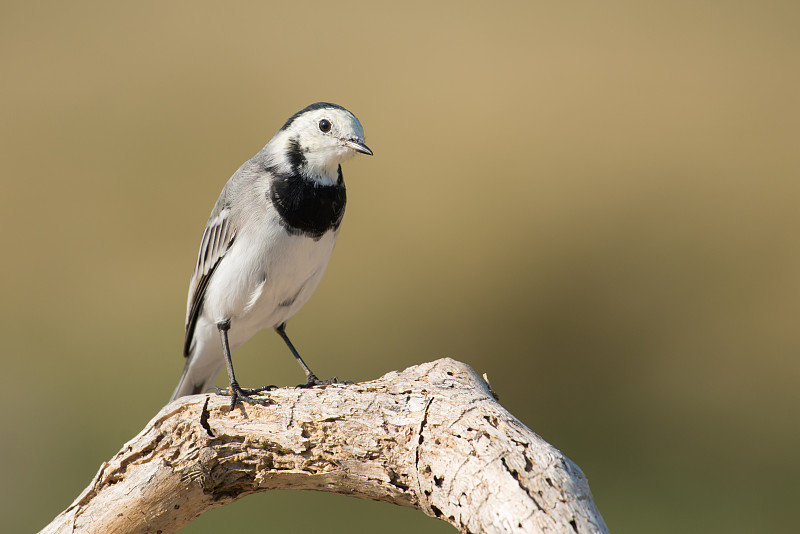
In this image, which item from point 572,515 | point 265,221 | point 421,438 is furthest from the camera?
point 265,221

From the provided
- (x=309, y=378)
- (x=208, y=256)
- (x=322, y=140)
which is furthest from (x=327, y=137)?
(x=309, y=378)

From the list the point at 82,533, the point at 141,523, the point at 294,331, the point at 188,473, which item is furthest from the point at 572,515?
the point at 294,331

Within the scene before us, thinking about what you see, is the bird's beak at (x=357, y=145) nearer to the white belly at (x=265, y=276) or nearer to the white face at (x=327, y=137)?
the white face at (x=327, y=137)

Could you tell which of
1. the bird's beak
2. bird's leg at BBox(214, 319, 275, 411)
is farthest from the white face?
bird's leg at BBox(214, 319, 275, 411)

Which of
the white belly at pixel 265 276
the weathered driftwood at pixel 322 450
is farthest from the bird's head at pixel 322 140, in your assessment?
the weathered driftwood at pixel 322 450

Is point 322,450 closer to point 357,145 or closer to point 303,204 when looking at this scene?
point 303,204

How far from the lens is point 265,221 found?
140 inches

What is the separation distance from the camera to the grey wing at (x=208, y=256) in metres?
3.80

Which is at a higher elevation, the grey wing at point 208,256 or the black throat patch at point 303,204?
the black throat patch at point 303,204

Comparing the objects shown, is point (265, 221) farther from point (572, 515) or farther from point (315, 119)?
point (572, 515)

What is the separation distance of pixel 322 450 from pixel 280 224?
104 centimetres

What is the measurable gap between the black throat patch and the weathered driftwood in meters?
0.74

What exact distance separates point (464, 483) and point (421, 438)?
0.26 meters

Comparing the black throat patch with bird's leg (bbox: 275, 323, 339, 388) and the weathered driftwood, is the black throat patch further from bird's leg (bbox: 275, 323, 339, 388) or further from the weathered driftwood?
the weathered driftwood
